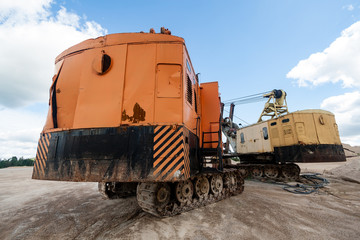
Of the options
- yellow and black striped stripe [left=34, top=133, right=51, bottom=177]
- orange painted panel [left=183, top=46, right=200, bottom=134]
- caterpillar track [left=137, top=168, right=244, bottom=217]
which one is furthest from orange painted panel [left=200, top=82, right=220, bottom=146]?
yellow and black striped stripe [left=34, top=133, right=51, bottom=177]

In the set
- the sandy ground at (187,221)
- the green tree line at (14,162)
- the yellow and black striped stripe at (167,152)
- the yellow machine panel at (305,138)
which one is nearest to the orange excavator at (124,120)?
the yellow and black striped stripe at (167,152)

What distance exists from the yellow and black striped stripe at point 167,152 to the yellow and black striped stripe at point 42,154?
231 centimetres

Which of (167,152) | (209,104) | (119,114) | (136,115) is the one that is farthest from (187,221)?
(209,104)

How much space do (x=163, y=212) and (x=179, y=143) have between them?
164 cm

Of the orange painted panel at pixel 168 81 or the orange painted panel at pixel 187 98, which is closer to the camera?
the orange painted panel at pixel 168 81

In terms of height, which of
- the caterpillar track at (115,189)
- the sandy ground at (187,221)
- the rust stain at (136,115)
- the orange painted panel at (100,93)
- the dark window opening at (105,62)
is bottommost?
the sandy ground at (187,221)

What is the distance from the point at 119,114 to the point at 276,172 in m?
10.4

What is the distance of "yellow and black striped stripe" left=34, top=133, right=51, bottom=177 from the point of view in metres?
3.13

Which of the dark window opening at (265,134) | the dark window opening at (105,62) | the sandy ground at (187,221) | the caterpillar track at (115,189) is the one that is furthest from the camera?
the dark window opening at (265,134)

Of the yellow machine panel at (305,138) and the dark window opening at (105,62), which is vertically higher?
the dark window opening at (105,62)

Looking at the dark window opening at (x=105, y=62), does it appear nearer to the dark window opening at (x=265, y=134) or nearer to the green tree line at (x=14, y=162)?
the dark window opening at (x=265, y=134)

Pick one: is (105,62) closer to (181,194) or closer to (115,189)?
(181,194)

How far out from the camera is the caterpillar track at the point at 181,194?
126 inches

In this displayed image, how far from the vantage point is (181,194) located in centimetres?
369
